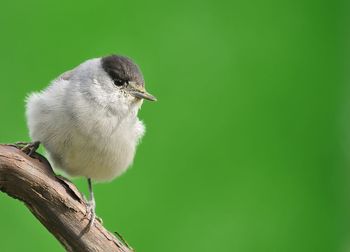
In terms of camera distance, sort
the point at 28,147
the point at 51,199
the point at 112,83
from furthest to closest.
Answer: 1. the point at 112,83
2. the point at 28,147
3. the point at 51,199

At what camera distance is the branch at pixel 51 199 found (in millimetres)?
2094

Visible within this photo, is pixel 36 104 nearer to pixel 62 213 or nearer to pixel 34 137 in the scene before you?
pixel 34 137

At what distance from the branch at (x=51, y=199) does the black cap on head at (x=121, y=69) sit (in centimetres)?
48

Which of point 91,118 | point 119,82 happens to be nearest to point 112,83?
point 119,82

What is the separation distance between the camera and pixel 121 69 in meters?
2.52

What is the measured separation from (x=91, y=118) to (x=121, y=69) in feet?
0.94

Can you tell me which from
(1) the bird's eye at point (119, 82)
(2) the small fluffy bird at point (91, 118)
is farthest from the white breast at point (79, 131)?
(1) the bird's eye at point (119, 82)

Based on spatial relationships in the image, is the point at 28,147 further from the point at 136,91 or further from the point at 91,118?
the point at 136,91

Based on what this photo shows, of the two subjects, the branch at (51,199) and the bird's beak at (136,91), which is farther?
the bird's beak at (136,91)

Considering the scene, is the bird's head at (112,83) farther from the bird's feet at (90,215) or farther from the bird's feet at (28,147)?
the bird's feet at (90,215)

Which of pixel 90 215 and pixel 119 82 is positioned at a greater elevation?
pixel 119 82

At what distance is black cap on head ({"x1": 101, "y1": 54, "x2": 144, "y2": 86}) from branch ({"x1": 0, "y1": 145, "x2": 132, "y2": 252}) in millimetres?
478

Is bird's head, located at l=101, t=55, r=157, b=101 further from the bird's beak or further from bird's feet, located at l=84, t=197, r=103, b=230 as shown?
bird's feet, located at l=84, t=197, r=103, b=230

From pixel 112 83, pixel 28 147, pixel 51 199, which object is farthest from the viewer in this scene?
pixel 112 83
